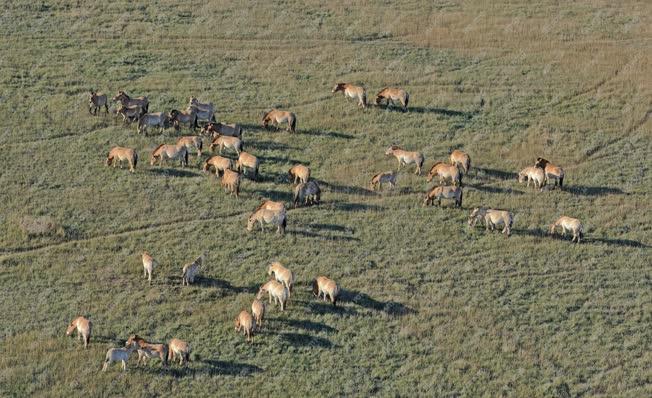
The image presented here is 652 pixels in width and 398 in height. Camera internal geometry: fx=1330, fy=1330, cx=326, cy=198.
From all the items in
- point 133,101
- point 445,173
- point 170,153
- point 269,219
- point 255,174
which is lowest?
point 269,219

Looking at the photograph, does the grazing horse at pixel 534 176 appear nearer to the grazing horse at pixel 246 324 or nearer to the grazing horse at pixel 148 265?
the grazing horse at pixel 246 324

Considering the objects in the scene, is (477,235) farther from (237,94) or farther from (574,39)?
(574,39)

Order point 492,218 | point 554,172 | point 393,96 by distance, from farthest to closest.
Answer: point 393,96 < point 554,172 < point 492,218

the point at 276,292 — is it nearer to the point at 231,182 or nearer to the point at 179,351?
the point at 179,351

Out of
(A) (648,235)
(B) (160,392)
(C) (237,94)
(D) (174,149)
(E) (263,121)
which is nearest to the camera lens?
(B) (160,392)

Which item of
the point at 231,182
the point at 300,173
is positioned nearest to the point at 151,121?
the point at 231,182

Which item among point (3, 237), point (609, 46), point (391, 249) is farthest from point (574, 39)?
point (3, 237)
